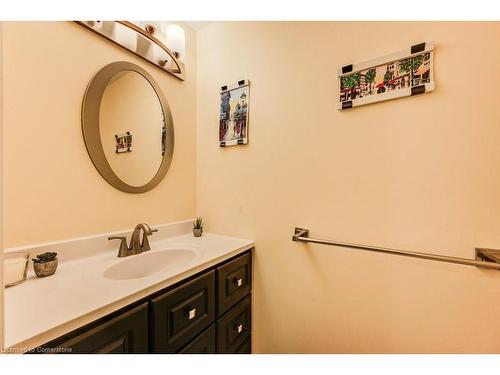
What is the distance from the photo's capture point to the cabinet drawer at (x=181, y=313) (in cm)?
68

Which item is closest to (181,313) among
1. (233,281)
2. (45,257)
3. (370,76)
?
(233,281)

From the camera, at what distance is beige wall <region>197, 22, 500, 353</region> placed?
71 centimetres

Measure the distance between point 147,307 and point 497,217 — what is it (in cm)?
122

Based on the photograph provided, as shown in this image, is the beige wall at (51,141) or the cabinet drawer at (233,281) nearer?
the beige wall at (51,141)

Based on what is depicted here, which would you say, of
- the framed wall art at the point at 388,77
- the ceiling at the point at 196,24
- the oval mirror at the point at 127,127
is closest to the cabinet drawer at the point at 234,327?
the oval mirror at the point at 127,127

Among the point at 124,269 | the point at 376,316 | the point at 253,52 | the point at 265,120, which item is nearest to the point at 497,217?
the point at 376,316

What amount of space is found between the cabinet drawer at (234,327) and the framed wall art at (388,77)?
3.75ft

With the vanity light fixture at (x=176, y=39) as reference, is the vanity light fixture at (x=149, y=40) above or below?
below

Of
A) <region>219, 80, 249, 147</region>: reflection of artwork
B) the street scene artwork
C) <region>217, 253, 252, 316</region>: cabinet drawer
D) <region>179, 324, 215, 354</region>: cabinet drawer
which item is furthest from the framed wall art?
<region>179, 324, 215, 354</region>: cabinet drawer

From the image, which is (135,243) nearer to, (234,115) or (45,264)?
(45,264)

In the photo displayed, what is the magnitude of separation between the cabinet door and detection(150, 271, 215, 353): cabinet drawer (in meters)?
0.04

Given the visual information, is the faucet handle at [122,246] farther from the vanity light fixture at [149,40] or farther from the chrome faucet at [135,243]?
the vanity light fixture at [149,40]

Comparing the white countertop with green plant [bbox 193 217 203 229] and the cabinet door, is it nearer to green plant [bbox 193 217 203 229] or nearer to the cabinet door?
the cabinet door
